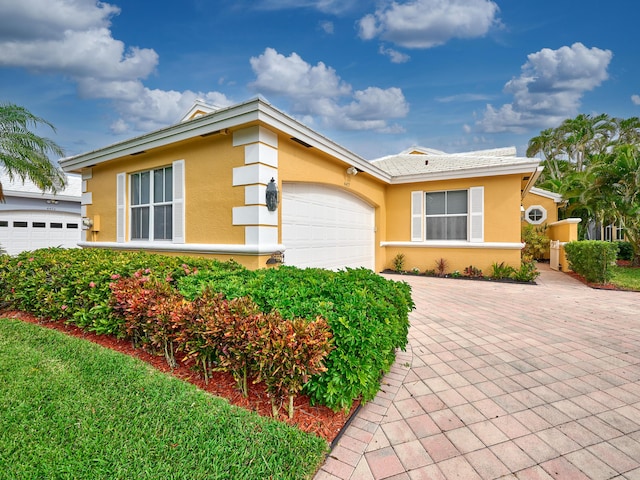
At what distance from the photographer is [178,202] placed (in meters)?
6.57

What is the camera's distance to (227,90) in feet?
24.7

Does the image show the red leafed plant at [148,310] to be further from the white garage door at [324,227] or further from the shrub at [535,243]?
the shrub at [535,243]

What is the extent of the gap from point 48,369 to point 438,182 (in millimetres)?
10013

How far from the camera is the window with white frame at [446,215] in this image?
32.7ft

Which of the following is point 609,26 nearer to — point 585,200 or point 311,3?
point 585,200

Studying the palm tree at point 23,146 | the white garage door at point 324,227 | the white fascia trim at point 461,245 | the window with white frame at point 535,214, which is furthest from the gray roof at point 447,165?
the palm tree at point 23,146

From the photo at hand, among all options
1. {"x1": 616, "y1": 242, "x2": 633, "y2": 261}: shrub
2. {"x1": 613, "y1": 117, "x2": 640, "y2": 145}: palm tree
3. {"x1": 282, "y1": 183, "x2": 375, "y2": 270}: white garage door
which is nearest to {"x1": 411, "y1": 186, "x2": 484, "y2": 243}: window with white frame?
{"x1": 282, "y1": 183, "x2": 375, "y2": 270}: white garage door

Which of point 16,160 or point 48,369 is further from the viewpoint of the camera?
point 16,160

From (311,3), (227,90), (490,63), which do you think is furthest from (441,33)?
(227,90)

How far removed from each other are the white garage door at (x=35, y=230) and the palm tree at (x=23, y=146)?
9.37 feet

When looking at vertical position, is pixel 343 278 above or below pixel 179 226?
below

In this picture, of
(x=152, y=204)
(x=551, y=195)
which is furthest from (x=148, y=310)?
(x=551, y=195)

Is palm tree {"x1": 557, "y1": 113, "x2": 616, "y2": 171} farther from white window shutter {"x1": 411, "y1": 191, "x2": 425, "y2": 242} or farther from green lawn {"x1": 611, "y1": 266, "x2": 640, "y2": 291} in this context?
white window shutter {"x1": 411, "y1": 191, "x2": 425, "y2": 242}

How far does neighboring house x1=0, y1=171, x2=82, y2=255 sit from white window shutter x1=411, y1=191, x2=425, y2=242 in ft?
42.3
